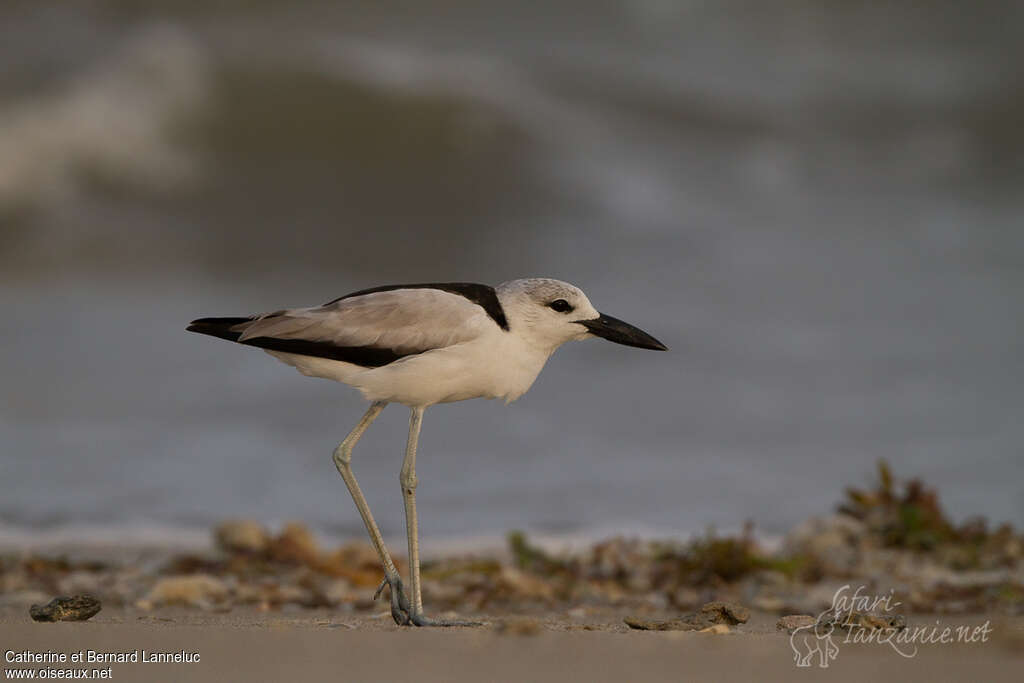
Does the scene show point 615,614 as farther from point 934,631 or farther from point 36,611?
point 36,611

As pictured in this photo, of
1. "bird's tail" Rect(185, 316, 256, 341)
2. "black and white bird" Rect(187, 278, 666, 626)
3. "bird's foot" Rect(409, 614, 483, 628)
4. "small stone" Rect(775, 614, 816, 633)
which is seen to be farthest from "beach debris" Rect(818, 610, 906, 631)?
"bird's tail" Rect(185, 316, 256, 341)

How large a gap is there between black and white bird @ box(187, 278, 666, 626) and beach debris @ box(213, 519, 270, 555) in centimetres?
381

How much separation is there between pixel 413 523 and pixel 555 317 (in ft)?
4.43

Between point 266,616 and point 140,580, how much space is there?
2.63m

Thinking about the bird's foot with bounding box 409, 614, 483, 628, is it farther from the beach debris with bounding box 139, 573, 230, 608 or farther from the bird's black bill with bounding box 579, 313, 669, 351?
the beach debris with bounding box 139, 573, 230, 608

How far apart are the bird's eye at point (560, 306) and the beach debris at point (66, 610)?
9.31 feet

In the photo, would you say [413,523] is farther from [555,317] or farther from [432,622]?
[555,317]

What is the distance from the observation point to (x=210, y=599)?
7.57 meters

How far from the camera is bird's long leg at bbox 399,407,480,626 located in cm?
561

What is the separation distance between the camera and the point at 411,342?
5.86 meters

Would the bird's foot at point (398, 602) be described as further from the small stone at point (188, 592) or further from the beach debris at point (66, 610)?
the small stone at point (188, 592)

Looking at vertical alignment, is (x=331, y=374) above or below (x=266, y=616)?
above

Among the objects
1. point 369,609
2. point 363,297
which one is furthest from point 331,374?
point 369,609

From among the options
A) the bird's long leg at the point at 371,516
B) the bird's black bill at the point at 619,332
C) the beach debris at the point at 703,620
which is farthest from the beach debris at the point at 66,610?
the bird's black bill at the point at 619,332
